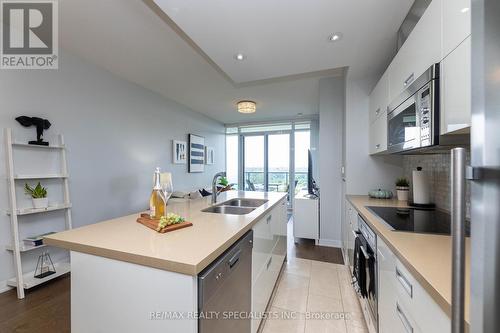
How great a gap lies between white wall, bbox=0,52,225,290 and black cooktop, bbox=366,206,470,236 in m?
3.36

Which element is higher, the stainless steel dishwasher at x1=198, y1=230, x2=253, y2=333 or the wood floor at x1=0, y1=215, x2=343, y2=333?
the stainless steel dishwasher at x1=198, y1=230, x2=253, y2=333

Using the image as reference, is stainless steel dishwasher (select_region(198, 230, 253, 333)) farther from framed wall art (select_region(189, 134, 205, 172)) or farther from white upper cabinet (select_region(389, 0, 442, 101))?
framed wall art (select_region(189, 134, 205, 172))

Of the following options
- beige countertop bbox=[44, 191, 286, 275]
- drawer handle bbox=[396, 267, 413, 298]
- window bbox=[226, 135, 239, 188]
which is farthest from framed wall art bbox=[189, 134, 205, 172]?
drawer handle bbox=[396, 267, 413, 298]

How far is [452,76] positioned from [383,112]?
42.5 inches

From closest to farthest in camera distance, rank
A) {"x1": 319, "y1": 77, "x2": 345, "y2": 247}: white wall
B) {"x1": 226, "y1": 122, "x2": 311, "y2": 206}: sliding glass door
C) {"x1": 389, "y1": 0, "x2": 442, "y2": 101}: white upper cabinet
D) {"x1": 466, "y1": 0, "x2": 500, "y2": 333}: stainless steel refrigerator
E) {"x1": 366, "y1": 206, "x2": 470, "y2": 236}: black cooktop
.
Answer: {"x1": 466, "y1": 0, "x2": 500, "y2": 333}: stainless steel refrigerator → {"x1": 389, "y1": 0, "x2": 442, "y2": 101}: white upper cabinet → {"x1": 366, "y1": 206, "x2": 470, "y2": 236}: black cooktop → {"x1": 319, "y1": 77, "x2": 345, "y2": 247}: white wall → {"x1": 226, "y1": 122, "x2": 311, "y2": 206}: sliding glass door

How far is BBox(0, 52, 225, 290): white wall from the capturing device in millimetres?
2180

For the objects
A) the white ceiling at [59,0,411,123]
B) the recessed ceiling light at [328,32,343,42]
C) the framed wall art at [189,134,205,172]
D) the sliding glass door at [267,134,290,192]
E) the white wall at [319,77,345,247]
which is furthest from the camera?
the sliding glass door at [267,134,290,192]

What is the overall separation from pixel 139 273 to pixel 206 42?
6.32 feet

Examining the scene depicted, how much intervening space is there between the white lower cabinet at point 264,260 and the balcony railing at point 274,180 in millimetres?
3930

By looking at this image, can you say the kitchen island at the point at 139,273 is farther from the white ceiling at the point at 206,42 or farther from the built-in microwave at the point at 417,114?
the white ceiling at the point at 206,42

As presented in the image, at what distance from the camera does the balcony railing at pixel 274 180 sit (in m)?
6.03

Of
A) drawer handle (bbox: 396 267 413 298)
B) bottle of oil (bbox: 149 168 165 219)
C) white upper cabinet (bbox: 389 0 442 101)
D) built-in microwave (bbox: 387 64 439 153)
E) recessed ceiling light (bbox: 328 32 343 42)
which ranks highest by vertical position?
recessed ceiling light (bbox: 328 32 343 42)

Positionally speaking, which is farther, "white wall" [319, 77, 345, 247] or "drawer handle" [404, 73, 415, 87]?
"white wall" [319, 77, 345, 247]
